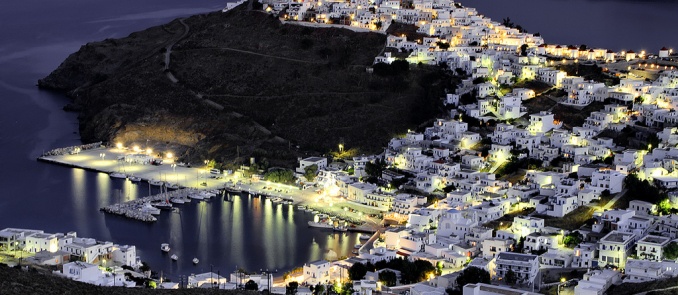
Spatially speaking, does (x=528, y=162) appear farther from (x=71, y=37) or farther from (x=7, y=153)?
(x=71, y=37)

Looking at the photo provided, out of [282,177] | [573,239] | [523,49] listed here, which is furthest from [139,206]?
[523,49]

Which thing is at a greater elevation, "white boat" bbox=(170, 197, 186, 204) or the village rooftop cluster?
the village rooftop cluster

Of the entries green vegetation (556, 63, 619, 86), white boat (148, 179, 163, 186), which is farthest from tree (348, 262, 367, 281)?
green vegetation (556, 63, 619, 86)

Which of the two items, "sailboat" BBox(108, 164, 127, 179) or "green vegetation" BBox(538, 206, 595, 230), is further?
"sailboat" BBox(108, 164, 127, 179)

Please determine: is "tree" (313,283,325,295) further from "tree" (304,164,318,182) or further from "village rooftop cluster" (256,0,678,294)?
"tree" (304,164,318,182)

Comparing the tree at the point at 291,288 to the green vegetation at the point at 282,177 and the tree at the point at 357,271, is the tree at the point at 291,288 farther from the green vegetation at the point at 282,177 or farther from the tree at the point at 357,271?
the green vegetation at the point at 282,177

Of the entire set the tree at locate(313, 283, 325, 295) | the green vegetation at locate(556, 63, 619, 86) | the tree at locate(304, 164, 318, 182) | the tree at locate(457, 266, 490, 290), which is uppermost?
the green vegetation at locate(556, 63, 619, 86)
